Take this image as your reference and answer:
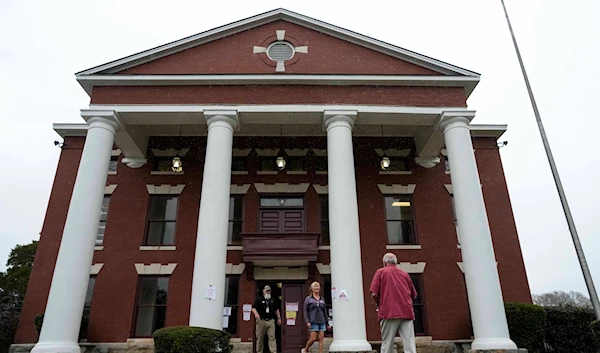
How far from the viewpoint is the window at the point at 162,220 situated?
1912 cm

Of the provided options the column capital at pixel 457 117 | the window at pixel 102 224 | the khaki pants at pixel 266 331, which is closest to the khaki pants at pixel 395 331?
the khaki pants at pixel 266 331

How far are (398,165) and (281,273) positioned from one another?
7.21m

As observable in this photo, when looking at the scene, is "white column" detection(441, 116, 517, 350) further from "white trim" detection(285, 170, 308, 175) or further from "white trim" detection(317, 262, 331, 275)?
"white trim" detection(285, 170, 308, 175)

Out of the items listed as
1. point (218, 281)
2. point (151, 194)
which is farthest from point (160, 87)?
point (218, 281)

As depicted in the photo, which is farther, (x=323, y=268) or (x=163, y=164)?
(x=163, y=164)

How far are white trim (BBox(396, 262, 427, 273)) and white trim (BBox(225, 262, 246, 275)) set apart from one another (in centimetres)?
646

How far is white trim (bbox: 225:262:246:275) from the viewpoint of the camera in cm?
1792

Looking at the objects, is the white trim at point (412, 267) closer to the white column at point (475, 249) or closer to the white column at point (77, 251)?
the white column at point (475, 249)

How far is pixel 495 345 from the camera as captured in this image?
13125 millimetres

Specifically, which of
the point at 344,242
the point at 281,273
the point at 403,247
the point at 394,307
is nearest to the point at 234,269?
the point at 281,273

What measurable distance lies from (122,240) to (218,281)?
6873 mm

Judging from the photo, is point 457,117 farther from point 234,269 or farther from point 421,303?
point 234,269

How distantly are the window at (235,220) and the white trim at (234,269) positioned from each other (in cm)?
110

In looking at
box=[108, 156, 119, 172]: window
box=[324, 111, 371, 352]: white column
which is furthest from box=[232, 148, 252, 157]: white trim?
box=[108, 156, 119, 172]: window
